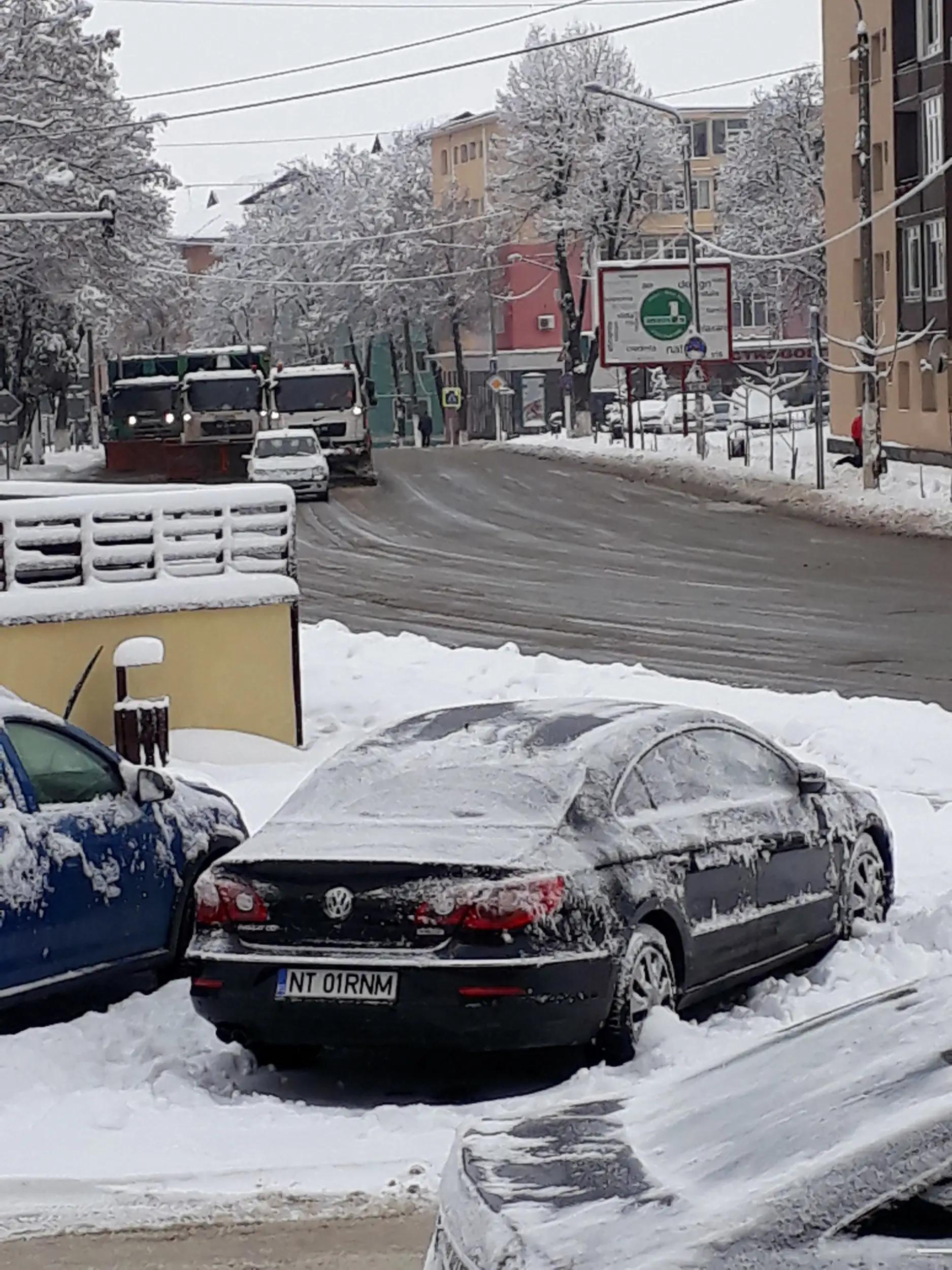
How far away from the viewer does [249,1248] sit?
6.09 metres

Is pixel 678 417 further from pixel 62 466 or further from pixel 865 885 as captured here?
pixel 865 885

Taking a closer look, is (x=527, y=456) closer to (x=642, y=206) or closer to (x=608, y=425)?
(x=608, y=425)

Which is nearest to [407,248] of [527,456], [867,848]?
[527,456]

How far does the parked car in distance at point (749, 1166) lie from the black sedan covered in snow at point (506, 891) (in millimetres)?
3365

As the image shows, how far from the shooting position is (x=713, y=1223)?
3.26 m

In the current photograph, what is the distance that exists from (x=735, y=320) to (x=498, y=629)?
87.1m

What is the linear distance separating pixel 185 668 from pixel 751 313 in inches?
3769

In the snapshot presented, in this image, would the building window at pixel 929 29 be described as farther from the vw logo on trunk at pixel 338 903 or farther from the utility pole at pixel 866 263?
the vw logo on trunk at pixel 338 903

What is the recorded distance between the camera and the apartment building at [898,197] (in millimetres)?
48219

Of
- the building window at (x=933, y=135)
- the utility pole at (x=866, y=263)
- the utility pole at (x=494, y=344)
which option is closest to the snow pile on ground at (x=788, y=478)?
the utility pole at (x=866, y=263)

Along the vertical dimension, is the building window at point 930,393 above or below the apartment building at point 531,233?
below

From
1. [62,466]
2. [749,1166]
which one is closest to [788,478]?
[62,466]

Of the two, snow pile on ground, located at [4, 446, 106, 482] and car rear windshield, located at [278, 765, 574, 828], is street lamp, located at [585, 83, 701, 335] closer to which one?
snow pile on ground, located at [4, 446, 106, 482]

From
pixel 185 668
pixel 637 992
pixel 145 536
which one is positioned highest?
pixel 145 536
